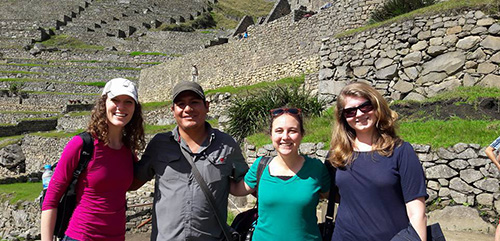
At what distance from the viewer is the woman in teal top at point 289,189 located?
104 inches

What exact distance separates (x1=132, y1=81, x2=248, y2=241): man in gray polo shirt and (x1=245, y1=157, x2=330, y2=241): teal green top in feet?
1.21

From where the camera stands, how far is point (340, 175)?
2.65m

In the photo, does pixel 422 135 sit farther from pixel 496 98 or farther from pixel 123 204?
pixel 123 204

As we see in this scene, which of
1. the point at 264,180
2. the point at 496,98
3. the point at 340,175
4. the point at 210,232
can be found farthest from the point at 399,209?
the point at 496,98

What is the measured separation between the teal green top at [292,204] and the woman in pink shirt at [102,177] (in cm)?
111

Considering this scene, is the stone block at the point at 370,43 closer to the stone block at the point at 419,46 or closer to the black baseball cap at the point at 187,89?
the stone block at the point at 419,46

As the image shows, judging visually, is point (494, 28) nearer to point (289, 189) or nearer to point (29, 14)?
point (289, 189)

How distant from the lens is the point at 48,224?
2.73 metres

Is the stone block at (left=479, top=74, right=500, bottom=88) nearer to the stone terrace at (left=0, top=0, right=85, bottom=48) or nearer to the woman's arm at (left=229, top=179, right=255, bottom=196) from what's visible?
the woman's arm at (left=229, top=179, right=255, bottom=196)

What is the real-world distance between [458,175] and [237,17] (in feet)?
186

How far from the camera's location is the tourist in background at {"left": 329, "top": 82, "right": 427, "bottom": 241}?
7.97 ft

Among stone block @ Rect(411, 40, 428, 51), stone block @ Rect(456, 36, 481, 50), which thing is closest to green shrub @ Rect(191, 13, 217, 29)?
stone block @ Rect(411, 40, 428, 51)

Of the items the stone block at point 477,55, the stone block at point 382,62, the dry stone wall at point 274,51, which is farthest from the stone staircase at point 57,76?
the stone block at point 477,55

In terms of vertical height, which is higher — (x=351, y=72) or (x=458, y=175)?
(x=351, y=72)
